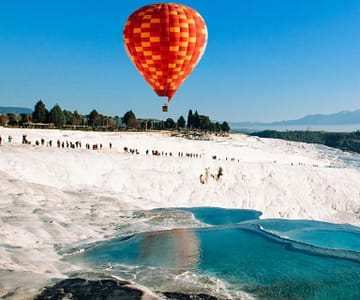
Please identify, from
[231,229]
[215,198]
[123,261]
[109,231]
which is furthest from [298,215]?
[123,261]

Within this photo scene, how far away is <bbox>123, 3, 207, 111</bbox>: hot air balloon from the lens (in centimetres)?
2861

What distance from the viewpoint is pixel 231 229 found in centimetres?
2373

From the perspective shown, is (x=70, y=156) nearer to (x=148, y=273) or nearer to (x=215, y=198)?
(x=215, y=198)

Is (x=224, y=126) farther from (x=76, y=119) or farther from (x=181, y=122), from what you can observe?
(x=76, y=119)

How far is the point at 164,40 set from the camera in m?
28.9

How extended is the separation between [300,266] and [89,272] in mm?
8067

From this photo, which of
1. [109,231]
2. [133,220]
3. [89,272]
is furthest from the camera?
[133,220]

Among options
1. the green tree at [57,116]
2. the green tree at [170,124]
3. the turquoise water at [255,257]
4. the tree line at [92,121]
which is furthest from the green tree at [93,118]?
the turquoise water at [255,257]

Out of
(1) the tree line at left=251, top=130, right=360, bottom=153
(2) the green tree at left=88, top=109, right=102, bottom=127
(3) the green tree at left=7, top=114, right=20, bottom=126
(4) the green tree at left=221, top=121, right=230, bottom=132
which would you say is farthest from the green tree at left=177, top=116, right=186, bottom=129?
(1) the tree line at left=251, top=130, right=360, bottom=153

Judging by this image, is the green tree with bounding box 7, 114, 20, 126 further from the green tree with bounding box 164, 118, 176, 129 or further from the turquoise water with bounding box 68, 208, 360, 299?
the turquoise water with bounding box 68, 208, 360, 299

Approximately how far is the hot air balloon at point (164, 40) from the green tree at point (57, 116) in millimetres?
44377

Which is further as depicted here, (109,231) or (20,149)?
(20,149)

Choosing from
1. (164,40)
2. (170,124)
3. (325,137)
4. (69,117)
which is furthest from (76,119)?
(325,137)

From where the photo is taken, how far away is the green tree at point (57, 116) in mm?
72812
